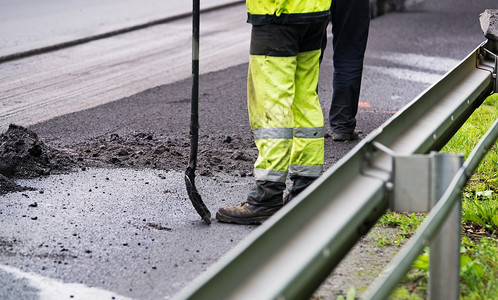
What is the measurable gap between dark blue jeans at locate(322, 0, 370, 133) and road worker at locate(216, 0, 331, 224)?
1887mm

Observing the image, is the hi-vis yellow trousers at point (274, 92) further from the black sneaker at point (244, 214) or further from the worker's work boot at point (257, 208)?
the black sneaker at point (244, 214)

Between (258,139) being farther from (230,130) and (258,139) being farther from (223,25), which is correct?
(223,25)

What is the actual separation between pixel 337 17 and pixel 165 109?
5.94 ft

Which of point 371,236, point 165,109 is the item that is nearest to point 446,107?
point 371,236

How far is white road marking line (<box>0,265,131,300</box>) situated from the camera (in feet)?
11.3

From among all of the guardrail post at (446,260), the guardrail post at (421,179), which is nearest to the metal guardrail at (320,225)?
the guardrail post at (421,179)

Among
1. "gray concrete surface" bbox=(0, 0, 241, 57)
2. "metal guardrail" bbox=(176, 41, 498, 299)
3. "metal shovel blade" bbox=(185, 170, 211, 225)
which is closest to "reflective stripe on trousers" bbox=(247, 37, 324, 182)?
"metal shovel blade" bbox=(185, 170, 211, 225)

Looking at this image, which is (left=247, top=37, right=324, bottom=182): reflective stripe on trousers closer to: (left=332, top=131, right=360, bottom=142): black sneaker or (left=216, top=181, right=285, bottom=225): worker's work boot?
(left=216, top=181, right=285, bottom=225): worker's work boot

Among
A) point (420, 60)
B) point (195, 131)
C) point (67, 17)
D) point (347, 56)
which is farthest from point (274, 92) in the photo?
point (67, 17)

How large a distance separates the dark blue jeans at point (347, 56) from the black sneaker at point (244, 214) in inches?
81.9

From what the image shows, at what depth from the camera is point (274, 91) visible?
14.4 feet

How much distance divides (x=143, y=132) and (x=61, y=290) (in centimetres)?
309

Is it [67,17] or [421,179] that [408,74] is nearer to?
[67,17]

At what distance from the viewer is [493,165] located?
5.36 m
